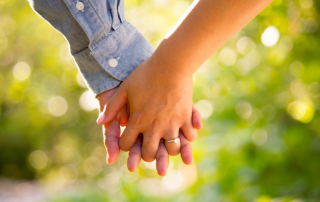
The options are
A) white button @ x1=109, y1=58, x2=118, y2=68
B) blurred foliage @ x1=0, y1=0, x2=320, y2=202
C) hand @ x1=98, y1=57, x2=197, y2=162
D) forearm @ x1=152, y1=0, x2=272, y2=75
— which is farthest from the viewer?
blurred foliage @ x1=0, y1=0, x2=320, y2=202

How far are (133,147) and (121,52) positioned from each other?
33 cm

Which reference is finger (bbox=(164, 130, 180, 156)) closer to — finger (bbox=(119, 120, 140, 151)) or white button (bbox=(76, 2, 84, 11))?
finger (bbox=(119, 120, 140, 151))

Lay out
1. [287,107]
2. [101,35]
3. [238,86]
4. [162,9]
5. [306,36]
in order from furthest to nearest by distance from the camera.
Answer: [162,9]
[238,86]
[287,107]
[306,36]
[101,35]

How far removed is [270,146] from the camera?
2.08 metres

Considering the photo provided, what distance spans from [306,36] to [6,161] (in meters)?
7.88

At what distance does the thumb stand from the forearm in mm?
176

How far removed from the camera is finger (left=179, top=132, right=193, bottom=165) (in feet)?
3.22

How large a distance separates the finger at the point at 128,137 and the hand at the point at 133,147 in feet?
0.07

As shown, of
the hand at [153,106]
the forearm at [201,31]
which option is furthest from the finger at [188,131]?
the forearm at [201,31]

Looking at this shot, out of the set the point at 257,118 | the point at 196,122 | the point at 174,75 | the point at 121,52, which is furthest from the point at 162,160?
the point at 257,118

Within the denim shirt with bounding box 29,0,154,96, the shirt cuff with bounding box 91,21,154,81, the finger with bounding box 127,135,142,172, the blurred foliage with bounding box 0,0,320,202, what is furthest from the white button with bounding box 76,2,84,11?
the blurred foliage with bounding box 0,0,320,202

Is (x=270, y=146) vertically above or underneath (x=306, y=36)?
underneath

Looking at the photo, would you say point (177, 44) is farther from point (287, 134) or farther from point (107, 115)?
point (287, 134)

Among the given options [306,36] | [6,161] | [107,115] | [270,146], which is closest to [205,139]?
[270,146]
